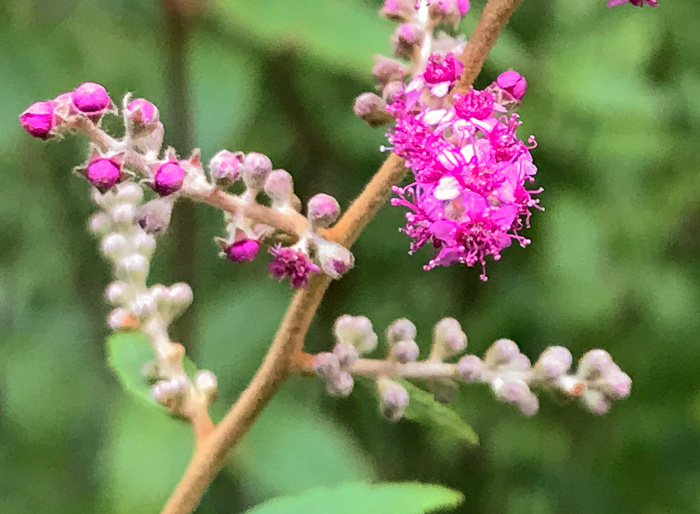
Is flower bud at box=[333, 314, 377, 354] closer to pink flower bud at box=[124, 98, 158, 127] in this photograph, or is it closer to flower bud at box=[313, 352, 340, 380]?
flower bud at box=[313, 352, 340, 380]

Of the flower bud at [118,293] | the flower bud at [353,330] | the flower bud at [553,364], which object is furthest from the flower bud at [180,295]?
the flower bud at [553,364]

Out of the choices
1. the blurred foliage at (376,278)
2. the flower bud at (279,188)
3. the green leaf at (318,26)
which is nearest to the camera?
the flower bud at (279,188)

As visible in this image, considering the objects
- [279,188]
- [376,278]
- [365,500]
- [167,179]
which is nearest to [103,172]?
[167,179]

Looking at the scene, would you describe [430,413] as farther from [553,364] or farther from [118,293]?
[118,293]

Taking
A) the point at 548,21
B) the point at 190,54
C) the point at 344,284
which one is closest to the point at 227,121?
the point at 190,54

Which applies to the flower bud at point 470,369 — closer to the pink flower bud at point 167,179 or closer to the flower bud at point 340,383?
the flower bud at point 340,383

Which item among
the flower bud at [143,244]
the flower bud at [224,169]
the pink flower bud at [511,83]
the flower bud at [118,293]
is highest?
the pink flower bud at [511,83]
